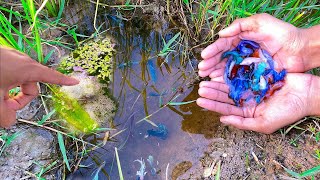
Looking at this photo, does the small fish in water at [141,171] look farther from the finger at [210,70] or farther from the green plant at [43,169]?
the finger at [210,70]

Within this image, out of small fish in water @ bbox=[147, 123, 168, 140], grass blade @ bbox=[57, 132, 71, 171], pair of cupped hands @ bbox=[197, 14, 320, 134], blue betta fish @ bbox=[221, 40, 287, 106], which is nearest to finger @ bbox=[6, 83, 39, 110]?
grass blade @ bbox=[57, 132, 71, 171]

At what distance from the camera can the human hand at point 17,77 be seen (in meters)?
1.32

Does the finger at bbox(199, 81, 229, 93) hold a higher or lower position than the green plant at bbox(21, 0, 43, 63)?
lower

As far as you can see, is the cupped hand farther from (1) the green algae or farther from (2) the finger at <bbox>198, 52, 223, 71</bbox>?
(1) the green algae

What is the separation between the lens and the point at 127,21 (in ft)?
8.82

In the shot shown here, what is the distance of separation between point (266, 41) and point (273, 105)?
0.41 meters

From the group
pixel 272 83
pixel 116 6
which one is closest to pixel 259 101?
pixel 272 83

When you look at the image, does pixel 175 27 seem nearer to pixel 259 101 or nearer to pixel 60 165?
pixel 259 101

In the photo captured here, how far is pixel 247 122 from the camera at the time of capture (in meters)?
2.11

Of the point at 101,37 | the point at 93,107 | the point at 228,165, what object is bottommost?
the point at 228,165

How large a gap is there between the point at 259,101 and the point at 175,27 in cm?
83

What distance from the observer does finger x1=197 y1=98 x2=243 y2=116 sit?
2.15 m

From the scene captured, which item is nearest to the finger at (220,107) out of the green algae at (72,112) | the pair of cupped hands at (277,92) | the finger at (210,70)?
the pair of cupped hands at (277,92)

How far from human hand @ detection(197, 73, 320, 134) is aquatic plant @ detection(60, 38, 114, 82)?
0.69m
